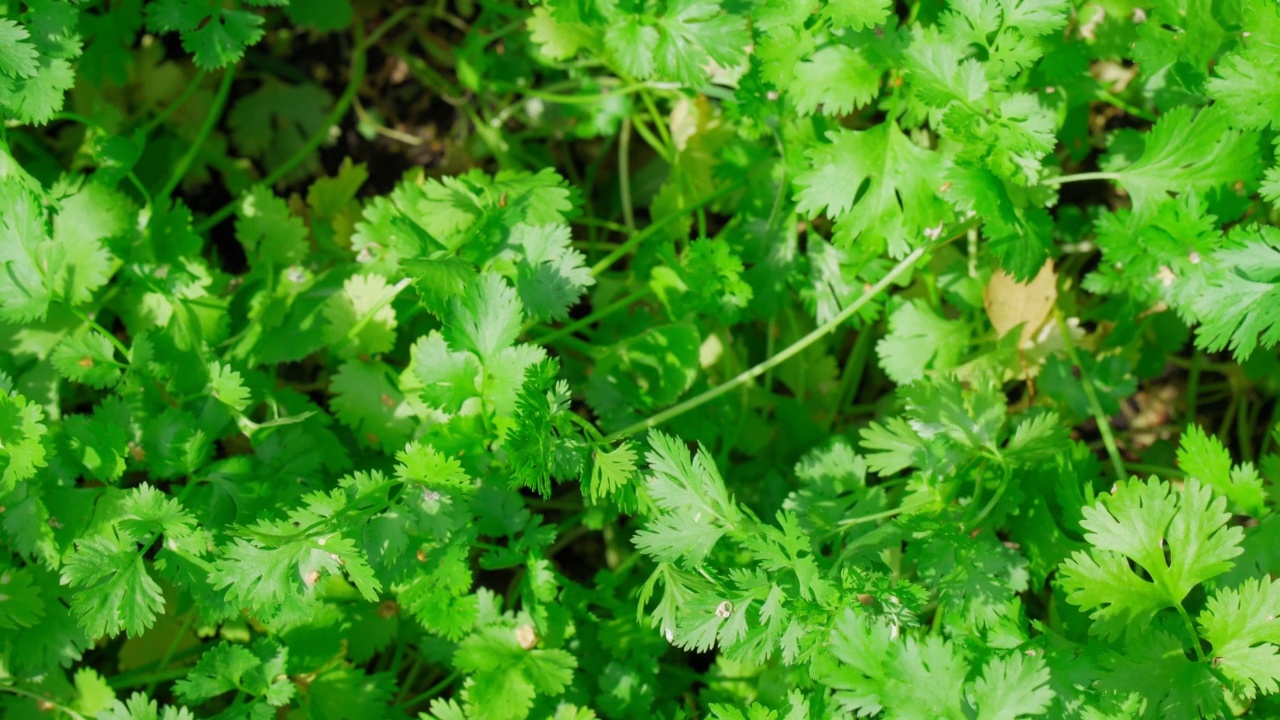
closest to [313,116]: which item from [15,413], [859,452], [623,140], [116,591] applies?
[623,140]

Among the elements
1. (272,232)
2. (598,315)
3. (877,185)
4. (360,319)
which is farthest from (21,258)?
(877,185)

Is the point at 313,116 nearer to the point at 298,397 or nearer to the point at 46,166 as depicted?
the point at 46,166

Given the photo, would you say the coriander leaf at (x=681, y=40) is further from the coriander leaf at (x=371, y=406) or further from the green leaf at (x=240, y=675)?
the green leaf at (x=240, y=675)

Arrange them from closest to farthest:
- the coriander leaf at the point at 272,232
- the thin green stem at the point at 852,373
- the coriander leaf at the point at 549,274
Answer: the coriander leaf at the point at 549,274 < the coriander leaf at the point at 272,232 < the thin green stem at the point at 852,373

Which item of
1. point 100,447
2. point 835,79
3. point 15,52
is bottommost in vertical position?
point 100,447

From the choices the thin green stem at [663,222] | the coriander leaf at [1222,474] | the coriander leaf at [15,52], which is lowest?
the coriander leaf at [1222,474]

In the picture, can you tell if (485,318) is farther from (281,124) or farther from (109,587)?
(281,124)

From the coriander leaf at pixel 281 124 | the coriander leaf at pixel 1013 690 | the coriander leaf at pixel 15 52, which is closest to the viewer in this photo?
the coriander leaf at pixel 1013 690

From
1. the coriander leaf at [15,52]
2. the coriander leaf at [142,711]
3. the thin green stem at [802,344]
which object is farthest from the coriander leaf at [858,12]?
the coriander leaf at [142,711]
